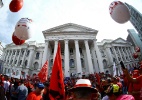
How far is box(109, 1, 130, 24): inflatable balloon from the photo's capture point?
6.84 meters

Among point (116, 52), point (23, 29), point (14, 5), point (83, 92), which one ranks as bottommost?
point (83, 92)

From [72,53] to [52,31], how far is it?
28.6 feet

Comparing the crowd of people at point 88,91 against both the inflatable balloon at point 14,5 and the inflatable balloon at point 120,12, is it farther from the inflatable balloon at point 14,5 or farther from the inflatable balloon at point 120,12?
the inflatable balloon at point 14,5

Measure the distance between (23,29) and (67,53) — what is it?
3153 cm

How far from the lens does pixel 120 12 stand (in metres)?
6.83

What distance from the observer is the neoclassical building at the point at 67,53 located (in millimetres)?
38500

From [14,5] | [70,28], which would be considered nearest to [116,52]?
[70,28]

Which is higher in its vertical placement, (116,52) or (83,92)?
(116,52)

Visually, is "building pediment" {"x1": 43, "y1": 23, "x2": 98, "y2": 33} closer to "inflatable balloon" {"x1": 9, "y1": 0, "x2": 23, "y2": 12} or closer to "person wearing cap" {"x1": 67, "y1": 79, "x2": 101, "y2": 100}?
"inflatable balloon" {"x1": 9, "y1": 0, "x2": 23, "y2": 12}

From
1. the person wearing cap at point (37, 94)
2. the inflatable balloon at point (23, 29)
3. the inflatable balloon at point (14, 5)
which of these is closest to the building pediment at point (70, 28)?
the inflatable balloon at point (14, 5)

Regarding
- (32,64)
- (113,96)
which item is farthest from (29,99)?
(32,64)

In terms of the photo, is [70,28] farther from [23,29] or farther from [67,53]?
[23,29]

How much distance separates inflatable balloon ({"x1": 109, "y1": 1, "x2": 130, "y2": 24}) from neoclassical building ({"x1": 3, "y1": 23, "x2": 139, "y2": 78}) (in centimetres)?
2850

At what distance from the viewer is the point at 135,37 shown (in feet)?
168
